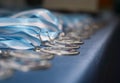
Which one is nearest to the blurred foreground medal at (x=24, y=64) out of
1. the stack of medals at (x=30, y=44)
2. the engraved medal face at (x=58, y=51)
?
the stack of medals at (x=30, y=44)

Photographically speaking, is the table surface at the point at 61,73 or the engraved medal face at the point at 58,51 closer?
the table surface at the point at 61,73

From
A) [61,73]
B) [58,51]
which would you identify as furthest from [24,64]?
[58,51]

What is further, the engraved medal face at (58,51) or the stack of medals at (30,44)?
the engraved medal face at (58,51)

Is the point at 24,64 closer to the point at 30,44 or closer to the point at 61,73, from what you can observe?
the point at 61,73

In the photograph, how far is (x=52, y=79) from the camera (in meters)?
0.43

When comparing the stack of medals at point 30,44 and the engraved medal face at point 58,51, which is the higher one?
the stack of medals at point 30,44

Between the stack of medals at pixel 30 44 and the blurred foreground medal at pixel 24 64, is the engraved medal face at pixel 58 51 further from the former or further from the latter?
the blurred foreground medal at pixel 24 64

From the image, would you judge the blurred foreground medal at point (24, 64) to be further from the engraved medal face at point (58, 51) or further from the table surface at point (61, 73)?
the engraved medal face at point (58, 51)

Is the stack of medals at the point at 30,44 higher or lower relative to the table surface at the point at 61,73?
higher

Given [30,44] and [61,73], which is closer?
[61,73]

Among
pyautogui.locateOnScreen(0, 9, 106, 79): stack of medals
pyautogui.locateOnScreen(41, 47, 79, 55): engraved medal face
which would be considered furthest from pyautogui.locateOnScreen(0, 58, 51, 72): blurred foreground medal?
pyautogui.locateOnScreen(41, 47, 79, 55): engraved medal face

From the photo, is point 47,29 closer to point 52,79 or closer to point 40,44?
point 40,44

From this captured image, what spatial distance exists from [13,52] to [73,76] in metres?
0.18

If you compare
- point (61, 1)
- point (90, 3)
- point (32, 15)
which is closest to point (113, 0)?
point (90, 3)
